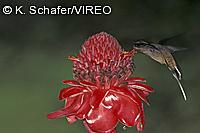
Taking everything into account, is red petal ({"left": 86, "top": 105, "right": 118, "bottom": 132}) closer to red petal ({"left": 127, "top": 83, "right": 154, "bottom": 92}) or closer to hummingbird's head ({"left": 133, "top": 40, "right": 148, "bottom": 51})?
red petal ({"left": 127, "top": 83, "right": 154, "bottom": 92})

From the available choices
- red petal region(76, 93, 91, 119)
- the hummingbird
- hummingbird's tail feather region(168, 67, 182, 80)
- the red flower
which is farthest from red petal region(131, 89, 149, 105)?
hummingbird's tail feather region(168, 67, 182, 80)

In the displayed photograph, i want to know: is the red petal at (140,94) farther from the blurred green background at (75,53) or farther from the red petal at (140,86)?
the blurred green background at (75,53)

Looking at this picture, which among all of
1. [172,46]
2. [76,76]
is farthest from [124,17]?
[76,76]

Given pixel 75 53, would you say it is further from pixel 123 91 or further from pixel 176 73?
A: pixel 123 91

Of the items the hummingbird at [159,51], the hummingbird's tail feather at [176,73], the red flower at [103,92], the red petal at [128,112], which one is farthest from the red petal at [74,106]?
the hummingbird's tail feather at [176,73]

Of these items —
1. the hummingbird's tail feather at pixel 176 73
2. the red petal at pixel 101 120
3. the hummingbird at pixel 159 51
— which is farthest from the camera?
the hummingbird's tail feather at pixel 176 73

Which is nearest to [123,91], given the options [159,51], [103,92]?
[103,92]

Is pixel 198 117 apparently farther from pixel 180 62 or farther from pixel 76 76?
pixel 76 76

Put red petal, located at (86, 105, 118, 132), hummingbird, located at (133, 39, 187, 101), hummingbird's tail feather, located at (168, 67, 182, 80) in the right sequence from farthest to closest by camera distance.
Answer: hummingbird's tail feather, located at (168, 67, 182, 80) → hummingbird, located at (133, 39, 187, 101) → red petal, located at (86, 105, 118, 132)
